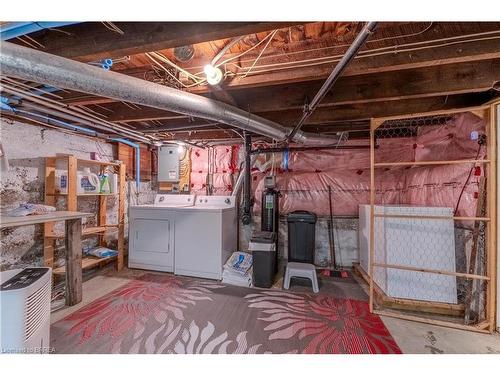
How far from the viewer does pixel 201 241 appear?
291 centimetres

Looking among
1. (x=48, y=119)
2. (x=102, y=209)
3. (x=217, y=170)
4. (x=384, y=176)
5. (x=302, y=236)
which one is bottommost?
(x=302, y=236)

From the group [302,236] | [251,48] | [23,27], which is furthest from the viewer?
[302,236]

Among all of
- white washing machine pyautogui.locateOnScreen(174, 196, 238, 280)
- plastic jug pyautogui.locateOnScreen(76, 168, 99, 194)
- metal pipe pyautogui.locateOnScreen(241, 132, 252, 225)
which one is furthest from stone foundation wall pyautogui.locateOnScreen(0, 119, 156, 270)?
metal pipe pyautogui.locateOnScreen(241, 132, 252, 225)

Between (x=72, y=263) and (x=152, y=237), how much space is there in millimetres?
982

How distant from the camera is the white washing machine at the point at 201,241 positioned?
9.41 feet

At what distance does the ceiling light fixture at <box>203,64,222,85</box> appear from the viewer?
1.51 metres

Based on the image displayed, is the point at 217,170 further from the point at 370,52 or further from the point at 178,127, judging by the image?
the point at 370,52

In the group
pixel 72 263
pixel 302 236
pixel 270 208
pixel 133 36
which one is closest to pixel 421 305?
pixel 302 236

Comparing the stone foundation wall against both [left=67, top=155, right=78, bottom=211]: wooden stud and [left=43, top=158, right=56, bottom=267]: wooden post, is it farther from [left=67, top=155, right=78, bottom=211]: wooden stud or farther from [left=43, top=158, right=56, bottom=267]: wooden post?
[left=67, top=155, right=78, bottom=211]: wooden stud

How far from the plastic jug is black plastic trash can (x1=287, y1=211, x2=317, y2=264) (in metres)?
2.77

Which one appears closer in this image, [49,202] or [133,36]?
[133,36]

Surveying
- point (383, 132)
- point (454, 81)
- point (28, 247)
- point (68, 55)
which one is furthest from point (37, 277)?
point (383, 132)

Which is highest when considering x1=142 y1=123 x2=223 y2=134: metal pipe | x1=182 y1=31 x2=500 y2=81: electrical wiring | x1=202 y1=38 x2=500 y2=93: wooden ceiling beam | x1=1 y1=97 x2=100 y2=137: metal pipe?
x1=182 y1=31 x2=500 y2=81: electrical wiring

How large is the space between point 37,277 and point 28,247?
177cm
